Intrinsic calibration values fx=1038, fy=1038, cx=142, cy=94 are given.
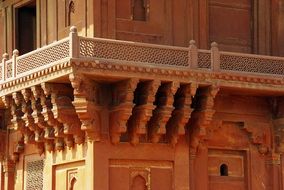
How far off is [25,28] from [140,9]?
3723 mm

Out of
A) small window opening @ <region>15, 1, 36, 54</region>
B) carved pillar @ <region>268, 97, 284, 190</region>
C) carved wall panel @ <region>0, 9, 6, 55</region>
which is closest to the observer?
carved pillar @ <region>268, 97, 284, 190</region>

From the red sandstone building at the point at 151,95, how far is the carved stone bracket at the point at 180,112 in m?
0.02

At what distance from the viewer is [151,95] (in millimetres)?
17562

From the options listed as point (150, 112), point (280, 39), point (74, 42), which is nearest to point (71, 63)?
point (74, 42)

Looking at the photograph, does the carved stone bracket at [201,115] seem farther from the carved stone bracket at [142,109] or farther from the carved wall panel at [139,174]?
the carved stone bracket at [142,109]

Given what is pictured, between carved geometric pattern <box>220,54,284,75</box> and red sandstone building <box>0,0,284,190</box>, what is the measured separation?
0.02 m

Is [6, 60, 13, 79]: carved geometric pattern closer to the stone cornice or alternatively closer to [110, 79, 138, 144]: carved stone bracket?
the stone cornice

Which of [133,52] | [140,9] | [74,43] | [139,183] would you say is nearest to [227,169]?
[139,183]

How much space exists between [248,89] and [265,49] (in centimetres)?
147

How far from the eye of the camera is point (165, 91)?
17.9 metres

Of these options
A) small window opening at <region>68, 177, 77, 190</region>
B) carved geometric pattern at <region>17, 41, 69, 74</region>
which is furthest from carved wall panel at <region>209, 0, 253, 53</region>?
small window opening at <region>68, 177, 77, 190</region>

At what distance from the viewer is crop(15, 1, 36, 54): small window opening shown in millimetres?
21375

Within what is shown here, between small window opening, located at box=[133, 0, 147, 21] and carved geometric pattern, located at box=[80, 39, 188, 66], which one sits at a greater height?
small window opening, located at box=[133, 0, 147, 21]

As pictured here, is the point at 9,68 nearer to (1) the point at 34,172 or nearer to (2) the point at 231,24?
(1) the point at 34,172
